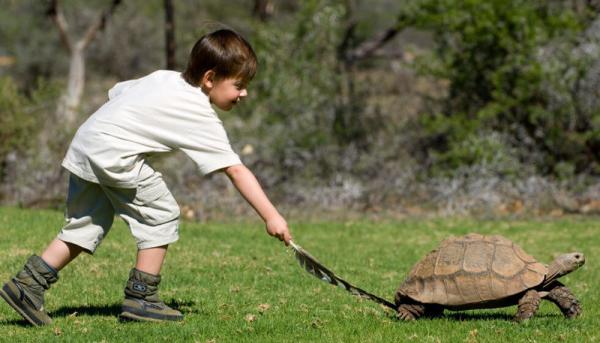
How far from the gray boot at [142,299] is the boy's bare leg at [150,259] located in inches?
1.2

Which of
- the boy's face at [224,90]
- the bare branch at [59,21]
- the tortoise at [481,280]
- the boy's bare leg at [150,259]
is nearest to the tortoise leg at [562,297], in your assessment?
the tortoise at [481,280]

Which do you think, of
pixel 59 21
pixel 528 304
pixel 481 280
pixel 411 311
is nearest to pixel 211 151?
pixel 411 311

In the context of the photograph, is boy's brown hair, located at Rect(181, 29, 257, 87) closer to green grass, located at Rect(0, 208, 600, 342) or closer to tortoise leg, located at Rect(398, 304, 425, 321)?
green grass, located at Rect(0, 208, 600, 342)

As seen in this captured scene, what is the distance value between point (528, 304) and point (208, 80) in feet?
7.89

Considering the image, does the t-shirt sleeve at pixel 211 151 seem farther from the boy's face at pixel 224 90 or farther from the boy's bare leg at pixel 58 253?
the boy's bare leg at pixel 58 253

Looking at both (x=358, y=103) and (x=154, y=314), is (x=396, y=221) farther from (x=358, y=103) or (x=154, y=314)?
(x=154, y=314)

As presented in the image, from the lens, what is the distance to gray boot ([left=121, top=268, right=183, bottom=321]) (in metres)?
5.88

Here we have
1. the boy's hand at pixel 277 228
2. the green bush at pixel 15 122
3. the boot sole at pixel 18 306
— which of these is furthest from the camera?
the green bush at pixel 15 122

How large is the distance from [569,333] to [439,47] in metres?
11.3

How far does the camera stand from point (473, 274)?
5832mm

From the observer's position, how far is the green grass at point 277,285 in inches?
224

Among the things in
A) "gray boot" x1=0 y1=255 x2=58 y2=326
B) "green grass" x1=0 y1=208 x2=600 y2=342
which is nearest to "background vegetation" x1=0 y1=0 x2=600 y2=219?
"green grass" x1=0 y1=208 x2=600 y2=342

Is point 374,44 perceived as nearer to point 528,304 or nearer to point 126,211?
point 528,304

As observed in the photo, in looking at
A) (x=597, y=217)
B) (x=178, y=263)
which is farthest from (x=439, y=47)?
(x=178, y=263)
